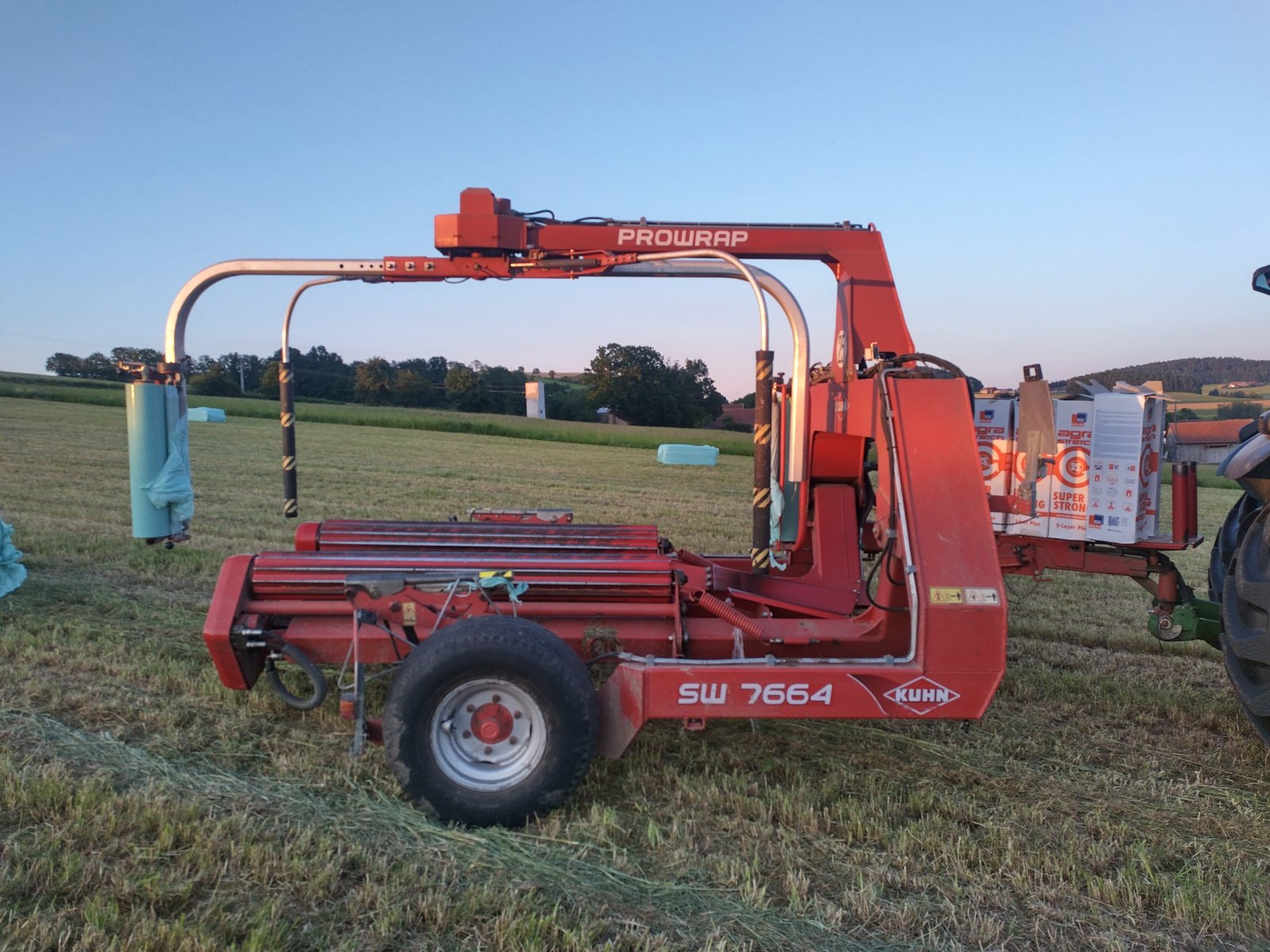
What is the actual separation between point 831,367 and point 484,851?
3218 mm

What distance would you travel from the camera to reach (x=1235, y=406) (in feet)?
40.6

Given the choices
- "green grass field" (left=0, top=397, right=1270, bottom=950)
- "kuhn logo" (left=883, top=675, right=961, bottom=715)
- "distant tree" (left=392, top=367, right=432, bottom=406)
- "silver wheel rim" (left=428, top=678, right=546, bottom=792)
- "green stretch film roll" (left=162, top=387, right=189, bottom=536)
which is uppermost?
"distant tree" (left=392, top=367, right=432, bottom=406)

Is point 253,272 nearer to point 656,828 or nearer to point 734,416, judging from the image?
point 656,828

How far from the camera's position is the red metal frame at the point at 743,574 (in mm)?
3564

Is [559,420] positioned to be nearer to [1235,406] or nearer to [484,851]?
[1235,406]

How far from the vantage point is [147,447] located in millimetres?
4598

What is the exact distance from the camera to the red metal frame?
356 centimetres

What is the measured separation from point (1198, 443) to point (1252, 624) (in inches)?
111

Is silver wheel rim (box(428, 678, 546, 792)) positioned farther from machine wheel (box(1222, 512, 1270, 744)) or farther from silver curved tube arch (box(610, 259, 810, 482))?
machine wheel (box(1222, 512, 1270, 744))

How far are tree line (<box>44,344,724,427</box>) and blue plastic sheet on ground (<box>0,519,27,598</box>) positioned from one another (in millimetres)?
29393

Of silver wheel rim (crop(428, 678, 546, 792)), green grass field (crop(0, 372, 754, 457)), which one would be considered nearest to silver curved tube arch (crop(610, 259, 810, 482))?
silver wheel rim (crop(428, 678, 546, 792))

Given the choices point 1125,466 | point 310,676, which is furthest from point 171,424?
point 1125,466

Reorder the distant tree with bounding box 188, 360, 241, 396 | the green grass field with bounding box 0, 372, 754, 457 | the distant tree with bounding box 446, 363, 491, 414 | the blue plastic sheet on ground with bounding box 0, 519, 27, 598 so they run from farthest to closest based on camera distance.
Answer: the distant tree with bounding box 446, 363, 491, 414 → the distant tree with bounding box 188, 360, 241, 396 → the green grass field with bounding box 0, 372, 754, 457 → the blue plastic sheet on ground with bounding box 0, 519, 27, 598

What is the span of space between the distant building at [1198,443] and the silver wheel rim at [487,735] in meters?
4.60
